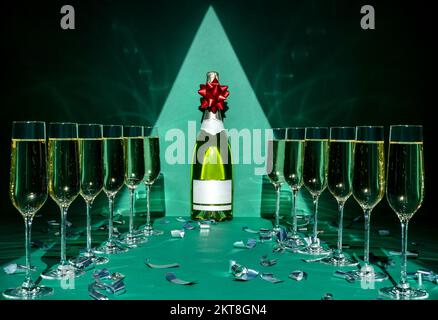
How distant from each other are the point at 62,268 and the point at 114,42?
41.9 inches

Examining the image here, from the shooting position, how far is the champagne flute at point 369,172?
100cm

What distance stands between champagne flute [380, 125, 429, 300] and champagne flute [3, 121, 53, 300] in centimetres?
72

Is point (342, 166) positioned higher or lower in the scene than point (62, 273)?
higher

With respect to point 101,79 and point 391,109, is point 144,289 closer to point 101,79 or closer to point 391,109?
point 101,79

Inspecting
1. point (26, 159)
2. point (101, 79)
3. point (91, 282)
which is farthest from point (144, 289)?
point (101, 79)

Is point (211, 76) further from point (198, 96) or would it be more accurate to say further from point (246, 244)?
point (246, 244)

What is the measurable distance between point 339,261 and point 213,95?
847mm

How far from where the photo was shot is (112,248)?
123 cm

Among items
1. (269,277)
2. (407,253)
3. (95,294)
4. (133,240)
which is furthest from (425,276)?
(133,240)

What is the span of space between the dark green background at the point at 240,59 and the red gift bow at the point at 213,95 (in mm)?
162

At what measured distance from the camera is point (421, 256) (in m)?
1.20

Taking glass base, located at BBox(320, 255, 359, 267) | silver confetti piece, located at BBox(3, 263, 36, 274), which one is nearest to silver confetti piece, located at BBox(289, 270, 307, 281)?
glass base, located at BBox(320, 255, 359, 267)

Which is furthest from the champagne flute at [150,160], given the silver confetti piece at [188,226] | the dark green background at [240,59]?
the dark green background at [240,59]

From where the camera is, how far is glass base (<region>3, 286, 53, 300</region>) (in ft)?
2.71
